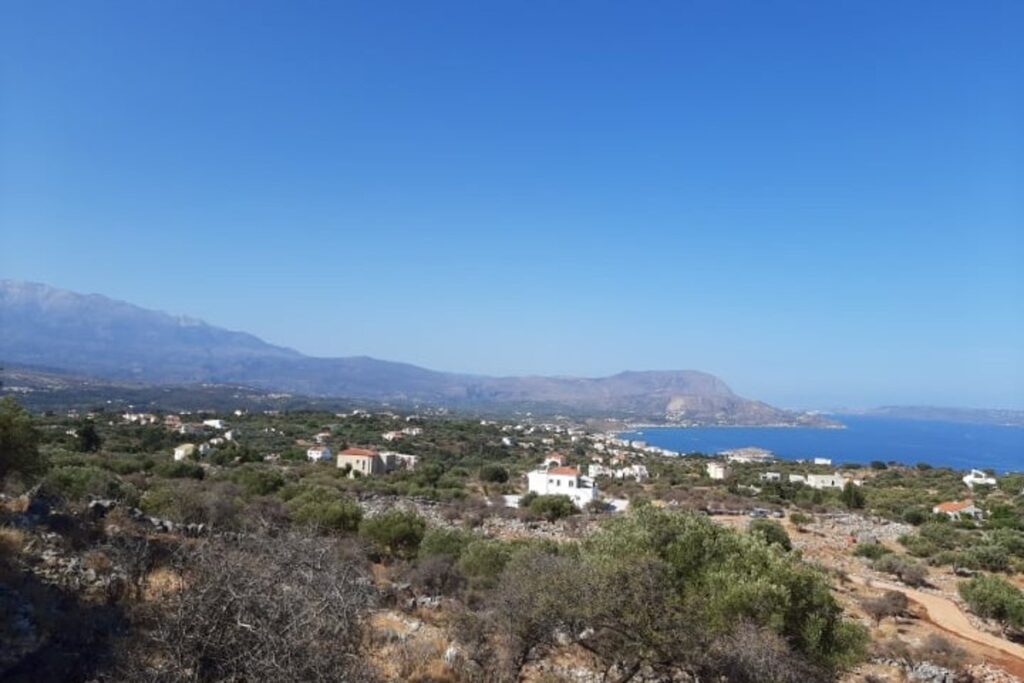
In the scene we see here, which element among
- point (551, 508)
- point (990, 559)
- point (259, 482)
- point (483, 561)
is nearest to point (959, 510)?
point (990, 559)

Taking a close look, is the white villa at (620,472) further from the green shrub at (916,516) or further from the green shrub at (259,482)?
the green shrub at (259,482)

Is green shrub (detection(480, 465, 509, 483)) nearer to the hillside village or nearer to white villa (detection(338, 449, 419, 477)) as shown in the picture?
the hillside village

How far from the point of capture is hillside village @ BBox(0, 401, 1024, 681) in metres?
11.0

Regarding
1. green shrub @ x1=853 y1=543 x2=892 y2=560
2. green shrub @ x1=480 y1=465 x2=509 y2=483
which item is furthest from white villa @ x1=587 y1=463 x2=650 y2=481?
green shrub @ x1=853 y1=543 x2=892 y2=560

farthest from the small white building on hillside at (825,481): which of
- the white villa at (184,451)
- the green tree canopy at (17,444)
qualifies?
the green tree canopy at (17,444)

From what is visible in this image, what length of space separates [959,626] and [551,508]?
65.1 feet

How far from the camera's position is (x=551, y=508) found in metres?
35.7

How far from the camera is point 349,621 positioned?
6.61m

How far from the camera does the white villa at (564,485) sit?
40.4 m

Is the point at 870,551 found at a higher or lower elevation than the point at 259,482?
lower

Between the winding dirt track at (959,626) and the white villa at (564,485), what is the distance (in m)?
18.1

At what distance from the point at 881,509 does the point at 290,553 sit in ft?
151

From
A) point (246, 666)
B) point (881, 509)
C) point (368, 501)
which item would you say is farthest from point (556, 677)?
point (881, 509)

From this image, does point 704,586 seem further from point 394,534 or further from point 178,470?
point 178,470
